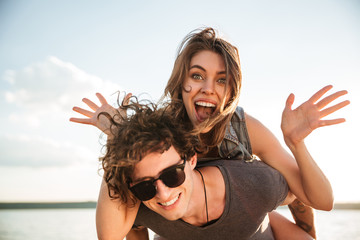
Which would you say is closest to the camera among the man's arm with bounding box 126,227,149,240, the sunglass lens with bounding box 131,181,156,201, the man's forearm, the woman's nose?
the sunglass lens with bounding box 131,181,156,201

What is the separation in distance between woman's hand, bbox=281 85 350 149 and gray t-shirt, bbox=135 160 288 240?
1.50 ft

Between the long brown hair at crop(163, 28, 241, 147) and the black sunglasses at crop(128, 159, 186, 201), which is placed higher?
the long brown hair at crop(163, 28, 241, 147)

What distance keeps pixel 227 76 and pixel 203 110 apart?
0.51 metres

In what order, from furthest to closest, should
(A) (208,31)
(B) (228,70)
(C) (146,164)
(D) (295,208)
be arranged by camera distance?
(D) (295,208)
(A) (208,31)
(B) (228,70)
(C) (146,164)

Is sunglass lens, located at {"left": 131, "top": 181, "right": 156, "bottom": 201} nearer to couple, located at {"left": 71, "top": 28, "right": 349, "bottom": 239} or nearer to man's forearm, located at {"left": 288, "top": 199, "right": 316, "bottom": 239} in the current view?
couple, located at {"left": 71, "top": 28, "right": 349, "bottom": 239}

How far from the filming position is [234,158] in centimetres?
356

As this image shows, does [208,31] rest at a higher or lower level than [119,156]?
higher

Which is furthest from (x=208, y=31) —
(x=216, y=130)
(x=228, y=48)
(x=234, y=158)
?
(x=234, y=158)

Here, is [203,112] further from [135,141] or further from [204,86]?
[135,141]

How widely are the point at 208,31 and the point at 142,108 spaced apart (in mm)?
1444

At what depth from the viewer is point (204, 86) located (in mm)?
3422

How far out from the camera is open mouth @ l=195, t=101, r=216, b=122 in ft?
11.5

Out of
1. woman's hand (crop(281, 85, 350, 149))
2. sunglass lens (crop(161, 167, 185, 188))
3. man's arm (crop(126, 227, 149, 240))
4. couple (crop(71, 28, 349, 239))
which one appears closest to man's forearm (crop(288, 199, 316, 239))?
couple (crop(71, 28, 349, 239))

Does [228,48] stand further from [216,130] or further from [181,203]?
[181,203]
